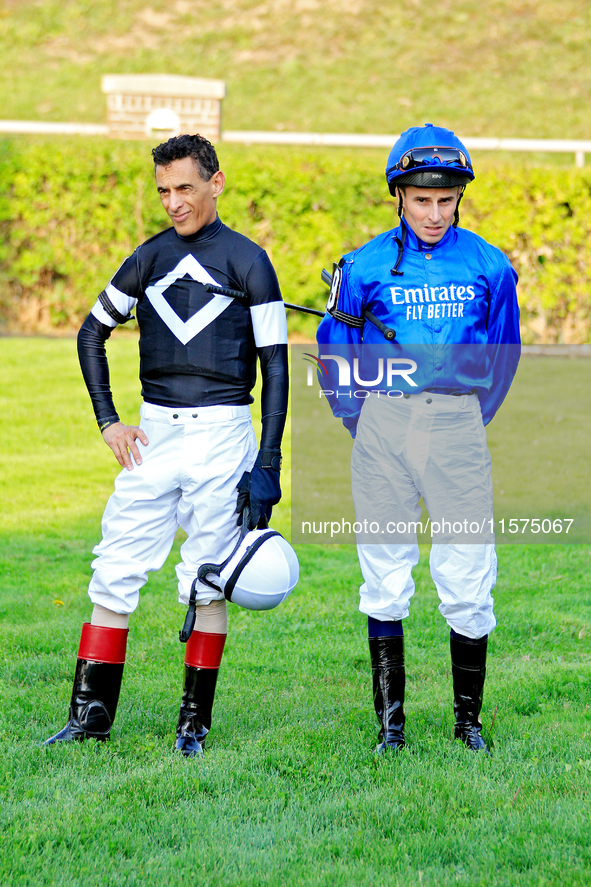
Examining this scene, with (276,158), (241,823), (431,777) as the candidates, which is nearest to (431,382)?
(431,777)

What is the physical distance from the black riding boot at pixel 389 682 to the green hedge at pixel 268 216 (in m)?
9.26

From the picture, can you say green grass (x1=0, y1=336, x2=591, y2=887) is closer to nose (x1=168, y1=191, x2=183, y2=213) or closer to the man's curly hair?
nose (x1=168, y1=191, x2=183, y2=213)

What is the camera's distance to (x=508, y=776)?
3.52 meters

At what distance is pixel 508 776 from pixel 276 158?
1023 centimetres

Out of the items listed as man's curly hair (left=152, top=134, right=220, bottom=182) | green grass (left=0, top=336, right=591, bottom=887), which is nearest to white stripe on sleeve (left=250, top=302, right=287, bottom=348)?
man's curly hair (left=152, top=134, right=220, bottom=182)

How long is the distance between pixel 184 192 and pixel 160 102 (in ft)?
41.6

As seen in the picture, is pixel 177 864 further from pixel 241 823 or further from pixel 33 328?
pixel 33 328

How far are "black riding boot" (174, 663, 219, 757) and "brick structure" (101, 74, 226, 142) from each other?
12556 millimetres

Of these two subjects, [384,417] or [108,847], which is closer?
[108,847]

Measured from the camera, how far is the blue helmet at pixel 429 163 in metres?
3.58

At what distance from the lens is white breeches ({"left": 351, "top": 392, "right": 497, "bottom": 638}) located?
364 centimetres

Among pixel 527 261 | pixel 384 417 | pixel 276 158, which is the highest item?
pixel 276 158

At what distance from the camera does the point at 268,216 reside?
12625mm

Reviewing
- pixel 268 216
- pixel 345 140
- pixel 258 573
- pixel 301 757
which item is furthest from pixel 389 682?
pixel 345 140
